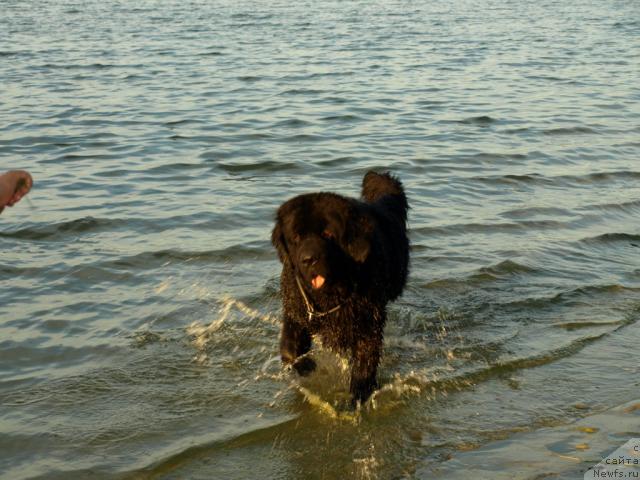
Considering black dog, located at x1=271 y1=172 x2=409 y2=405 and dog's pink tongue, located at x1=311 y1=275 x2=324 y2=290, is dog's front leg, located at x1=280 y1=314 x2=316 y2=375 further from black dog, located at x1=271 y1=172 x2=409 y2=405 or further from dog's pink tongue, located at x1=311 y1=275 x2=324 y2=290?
dog's pink tongue, located at x1=311 y1=275 x2=324 y2=290

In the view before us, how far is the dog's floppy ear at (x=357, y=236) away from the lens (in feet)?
18.0

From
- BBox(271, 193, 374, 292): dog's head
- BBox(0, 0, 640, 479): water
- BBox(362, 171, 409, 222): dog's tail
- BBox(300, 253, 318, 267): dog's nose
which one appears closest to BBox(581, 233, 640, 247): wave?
BBox(0, 0, 640, 479): water

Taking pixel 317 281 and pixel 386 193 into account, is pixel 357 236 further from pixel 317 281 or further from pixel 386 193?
pixel 386 193

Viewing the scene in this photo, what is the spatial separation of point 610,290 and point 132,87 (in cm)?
1117

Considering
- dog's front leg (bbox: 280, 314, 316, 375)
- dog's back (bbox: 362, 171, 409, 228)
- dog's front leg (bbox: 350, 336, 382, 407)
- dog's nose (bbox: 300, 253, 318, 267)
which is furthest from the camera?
Answer: dog's back (bbox: 362, 171, 409, 228)

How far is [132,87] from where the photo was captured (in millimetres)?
16875

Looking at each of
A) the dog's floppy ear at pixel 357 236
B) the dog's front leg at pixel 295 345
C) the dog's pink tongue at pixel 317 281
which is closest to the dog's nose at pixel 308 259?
the dog's pink tongue at pixel 317 281

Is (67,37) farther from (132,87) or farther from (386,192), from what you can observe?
(386,192)

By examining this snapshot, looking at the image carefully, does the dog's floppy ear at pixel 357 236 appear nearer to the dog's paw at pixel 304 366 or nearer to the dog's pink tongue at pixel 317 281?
the dog's pink tongue at pixel 317 281

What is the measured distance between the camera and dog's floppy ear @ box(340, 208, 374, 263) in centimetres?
549

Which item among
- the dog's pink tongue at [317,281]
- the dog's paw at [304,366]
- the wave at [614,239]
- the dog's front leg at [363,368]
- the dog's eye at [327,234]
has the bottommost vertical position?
the wave at [614,239]

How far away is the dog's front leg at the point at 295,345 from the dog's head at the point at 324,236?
54cm

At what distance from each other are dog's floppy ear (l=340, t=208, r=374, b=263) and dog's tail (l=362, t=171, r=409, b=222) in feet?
3.89

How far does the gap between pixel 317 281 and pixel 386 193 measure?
→ 1.65 m
